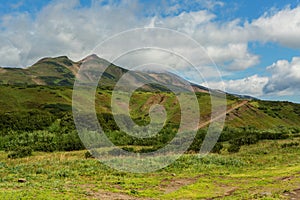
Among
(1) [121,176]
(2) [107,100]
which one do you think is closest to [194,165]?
(1) [121,176]

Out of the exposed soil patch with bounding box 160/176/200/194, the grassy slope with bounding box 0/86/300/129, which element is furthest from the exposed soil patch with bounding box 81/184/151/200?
the grassy slope with bounding box 0/86/300/129

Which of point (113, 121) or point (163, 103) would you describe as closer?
point (113, 121)

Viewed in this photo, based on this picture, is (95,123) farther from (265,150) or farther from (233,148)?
(265,150)

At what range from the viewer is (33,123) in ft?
219

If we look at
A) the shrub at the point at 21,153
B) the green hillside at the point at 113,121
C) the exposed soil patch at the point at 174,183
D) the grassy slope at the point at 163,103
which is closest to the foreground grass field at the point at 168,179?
the exposed soil patch at the point at 174,183

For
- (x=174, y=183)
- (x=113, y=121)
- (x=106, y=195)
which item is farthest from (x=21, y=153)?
(x=113, y=121)

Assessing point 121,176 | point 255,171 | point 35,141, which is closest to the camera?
point 121,176

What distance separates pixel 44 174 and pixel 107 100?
276 feet

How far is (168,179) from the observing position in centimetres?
2844

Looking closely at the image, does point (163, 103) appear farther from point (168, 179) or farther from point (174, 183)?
point (174, 183)

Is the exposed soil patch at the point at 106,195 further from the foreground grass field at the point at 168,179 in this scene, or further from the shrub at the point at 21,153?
the shrub at the point at 21,153

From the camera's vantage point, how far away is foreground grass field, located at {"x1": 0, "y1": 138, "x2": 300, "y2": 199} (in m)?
21.7

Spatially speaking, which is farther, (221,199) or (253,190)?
(253,190)

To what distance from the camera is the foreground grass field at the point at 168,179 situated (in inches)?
856
